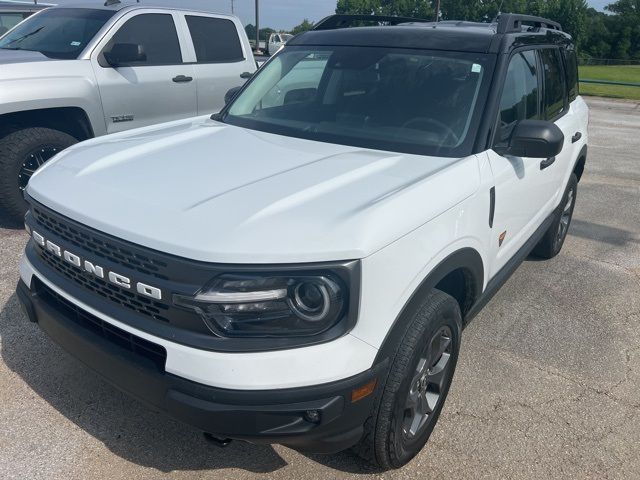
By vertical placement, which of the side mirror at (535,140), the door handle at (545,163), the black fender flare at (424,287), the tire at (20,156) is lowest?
the tire at (20,156)

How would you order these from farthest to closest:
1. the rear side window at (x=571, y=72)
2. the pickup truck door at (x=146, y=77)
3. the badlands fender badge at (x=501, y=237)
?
the pickup truck door at (x=146, y=77)
the rear side window at (x=571, y=72)
the badlands fender badge at (x=501, y=237)

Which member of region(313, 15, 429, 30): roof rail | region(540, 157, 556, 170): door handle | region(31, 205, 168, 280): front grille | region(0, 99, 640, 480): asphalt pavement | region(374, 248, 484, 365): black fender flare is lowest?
region(0, 99, 640, 480): asphalt pavement

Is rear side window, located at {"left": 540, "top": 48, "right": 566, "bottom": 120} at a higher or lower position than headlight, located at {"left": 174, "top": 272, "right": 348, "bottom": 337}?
higher

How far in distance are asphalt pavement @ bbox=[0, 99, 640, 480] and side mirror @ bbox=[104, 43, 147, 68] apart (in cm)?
209

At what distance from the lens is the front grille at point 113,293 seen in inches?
81.0

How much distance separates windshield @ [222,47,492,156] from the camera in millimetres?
2945

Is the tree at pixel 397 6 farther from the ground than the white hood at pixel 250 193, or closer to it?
closer to it

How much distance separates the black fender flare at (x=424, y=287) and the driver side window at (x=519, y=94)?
739mm

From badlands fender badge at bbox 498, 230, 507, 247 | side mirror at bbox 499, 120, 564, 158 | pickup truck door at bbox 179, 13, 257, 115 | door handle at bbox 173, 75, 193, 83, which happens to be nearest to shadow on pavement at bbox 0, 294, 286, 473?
badlands fender badge at bbox 498, 230, 507, 247

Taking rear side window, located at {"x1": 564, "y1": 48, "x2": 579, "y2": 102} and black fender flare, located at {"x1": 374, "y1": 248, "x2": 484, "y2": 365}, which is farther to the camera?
rear side window, located at {"x1": 564, "y1": 48, "x2": 579, "y2": 102}

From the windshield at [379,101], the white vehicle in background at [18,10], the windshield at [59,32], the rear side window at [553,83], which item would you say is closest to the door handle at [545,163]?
the rear side window at [553,83]

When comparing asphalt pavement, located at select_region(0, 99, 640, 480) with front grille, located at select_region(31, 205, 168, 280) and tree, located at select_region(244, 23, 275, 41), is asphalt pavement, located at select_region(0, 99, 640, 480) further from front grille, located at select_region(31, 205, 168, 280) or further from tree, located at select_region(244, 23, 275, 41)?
tree, located at select_region(244, 23, 275, 41)

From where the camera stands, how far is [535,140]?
280 cm

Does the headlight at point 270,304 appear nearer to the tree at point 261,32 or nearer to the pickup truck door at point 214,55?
the pickup truck door at point 214,55
